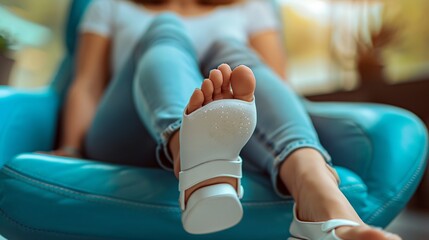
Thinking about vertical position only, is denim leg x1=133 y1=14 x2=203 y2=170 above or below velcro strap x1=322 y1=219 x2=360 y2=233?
above

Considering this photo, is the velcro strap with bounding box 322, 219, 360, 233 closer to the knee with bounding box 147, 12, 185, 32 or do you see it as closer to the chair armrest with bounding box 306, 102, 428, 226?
the chair armrest with bounding box 306, 102, 428, 226

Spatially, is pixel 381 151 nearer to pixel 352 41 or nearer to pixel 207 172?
pixel 207 172

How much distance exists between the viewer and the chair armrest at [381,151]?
71cm

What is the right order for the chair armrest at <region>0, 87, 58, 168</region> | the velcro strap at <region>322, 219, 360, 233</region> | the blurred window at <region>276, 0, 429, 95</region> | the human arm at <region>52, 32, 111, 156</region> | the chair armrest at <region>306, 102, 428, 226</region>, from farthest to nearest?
the blurred window at <region>276, 0, 429, 95</region>
the human arm at <region>52, 32, 111, 156</region>
the chair armrest at <region>0, 87, 58, 168</region>
the chair armrest at <region>306, 102, 428, 226</region>
the velcro strap at <region>322, 219, 360, 233</region>

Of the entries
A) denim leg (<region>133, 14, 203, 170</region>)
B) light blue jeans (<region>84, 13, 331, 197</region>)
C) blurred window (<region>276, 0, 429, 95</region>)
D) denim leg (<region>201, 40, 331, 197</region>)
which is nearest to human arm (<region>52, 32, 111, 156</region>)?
light blue jeans (<region>84, 13, 331, 197</region>)

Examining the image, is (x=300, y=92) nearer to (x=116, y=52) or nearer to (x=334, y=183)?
(x=116, y=52)

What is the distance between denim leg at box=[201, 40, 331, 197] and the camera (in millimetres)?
614

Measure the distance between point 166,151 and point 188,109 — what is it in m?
0.10

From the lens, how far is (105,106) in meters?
0.77

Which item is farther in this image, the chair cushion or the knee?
the knee

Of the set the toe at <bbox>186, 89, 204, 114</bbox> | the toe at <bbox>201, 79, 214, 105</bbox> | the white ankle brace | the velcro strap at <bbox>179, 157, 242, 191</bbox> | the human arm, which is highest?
the toe at <bbox>201, 79, 214, 105</bbox>

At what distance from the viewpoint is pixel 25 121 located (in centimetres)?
89

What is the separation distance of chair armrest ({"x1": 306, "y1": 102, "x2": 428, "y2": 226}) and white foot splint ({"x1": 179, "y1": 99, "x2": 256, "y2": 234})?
0.25 metres

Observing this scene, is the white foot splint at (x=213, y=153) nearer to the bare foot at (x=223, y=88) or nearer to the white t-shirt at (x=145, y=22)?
the bare foot at (x=223, y=88)
